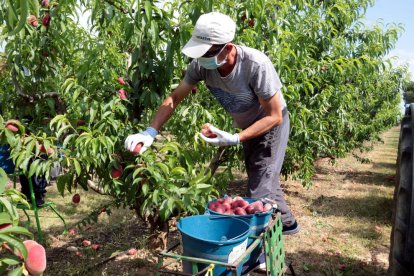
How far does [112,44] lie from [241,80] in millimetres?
1030

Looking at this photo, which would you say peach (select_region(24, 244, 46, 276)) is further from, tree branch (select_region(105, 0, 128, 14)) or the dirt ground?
the dirt ground

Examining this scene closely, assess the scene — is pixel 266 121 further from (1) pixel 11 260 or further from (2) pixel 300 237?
(2) pixel 300 237

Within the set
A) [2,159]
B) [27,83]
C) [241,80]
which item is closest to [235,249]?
[241,80]

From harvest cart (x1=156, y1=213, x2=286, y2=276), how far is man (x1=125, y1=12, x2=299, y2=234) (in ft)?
1.20

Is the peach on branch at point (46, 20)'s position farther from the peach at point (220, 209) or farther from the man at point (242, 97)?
the peach at point (220, 209)

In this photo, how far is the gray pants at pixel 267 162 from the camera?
2363mm

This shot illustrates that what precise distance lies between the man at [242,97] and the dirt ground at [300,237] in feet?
2.25

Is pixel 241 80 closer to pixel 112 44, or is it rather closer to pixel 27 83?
pixel 112 44

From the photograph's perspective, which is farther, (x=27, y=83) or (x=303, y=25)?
(x=303, y=25)

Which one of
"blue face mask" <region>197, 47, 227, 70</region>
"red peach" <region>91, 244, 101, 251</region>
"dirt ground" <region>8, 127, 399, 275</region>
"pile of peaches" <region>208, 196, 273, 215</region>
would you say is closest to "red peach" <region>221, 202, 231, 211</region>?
"pile of peaches" <region>208, 196, 273, 215</region>

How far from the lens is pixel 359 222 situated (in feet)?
14.6

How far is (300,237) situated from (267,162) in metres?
1.85

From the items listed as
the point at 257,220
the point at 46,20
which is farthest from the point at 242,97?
the point at 46,20

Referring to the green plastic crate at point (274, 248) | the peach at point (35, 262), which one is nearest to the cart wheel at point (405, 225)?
the green plastic crate at point (274, 248)
